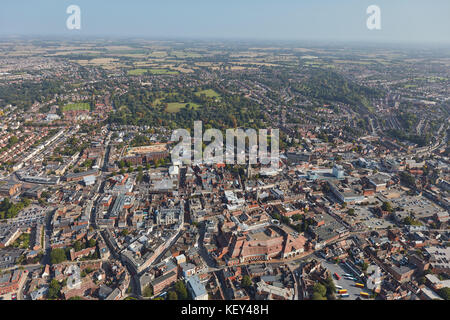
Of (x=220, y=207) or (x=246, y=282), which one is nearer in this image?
(x=246, y=282)

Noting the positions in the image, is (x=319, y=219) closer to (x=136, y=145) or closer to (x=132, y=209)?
(x=132, y=209)

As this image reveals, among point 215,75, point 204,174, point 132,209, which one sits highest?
point 215,75

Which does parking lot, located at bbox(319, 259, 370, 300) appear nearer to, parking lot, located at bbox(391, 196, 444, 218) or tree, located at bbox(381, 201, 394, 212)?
tree, located at bbox(381, 201, 394, 212)

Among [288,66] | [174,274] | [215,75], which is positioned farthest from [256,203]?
[288,66]

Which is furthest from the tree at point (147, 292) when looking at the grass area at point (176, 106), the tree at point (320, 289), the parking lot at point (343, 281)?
the grass area at point (176, 106)

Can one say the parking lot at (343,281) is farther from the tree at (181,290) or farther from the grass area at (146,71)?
the grass area at (146,71)

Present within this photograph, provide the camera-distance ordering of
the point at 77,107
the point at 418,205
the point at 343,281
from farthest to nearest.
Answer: the point at 77,107 → the point at 418,205 → the point at 343,281

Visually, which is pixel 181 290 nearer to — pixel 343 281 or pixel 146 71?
pixel 343 281

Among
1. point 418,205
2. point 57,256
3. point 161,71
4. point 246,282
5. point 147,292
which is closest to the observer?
point 147,292

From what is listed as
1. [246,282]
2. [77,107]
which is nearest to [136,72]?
[77,107]
